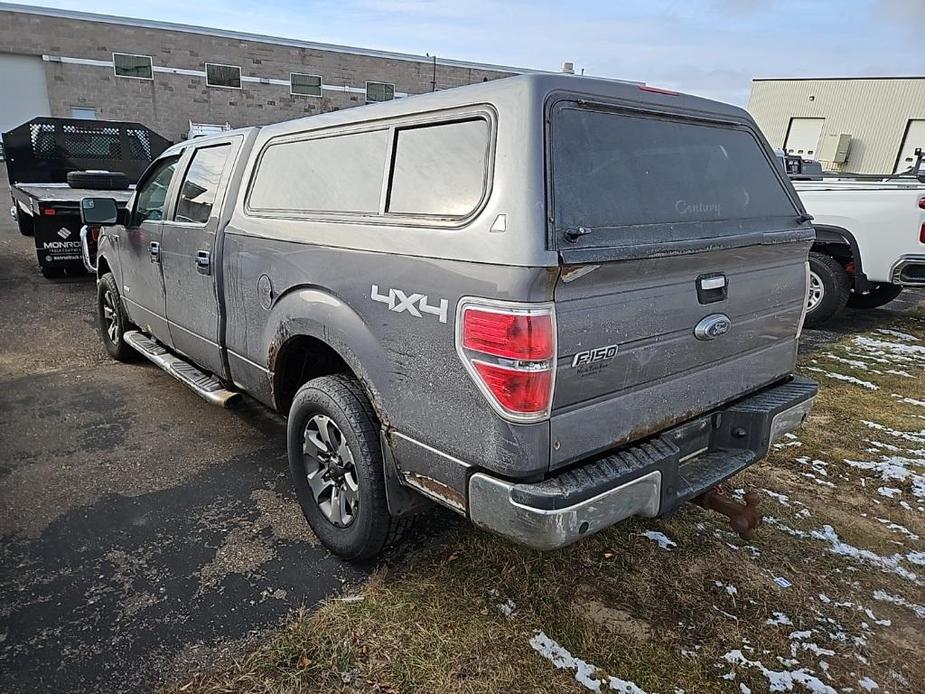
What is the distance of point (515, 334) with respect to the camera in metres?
1.94

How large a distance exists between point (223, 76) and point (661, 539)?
3153cm

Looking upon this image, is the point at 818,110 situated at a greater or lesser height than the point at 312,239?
greater

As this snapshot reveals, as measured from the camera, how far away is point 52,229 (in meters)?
8.34

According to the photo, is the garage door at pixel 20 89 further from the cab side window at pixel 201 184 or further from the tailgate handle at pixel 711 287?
the tailgate handle at pixel 711 287

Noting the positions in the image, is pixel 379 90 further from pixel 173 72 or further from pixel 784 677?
pixel 784 677

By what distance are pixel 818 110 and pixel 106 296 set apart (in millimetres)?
36047

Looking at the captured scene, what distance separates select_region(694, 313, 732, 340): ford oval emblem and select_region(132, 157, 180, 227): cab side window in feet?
11.6

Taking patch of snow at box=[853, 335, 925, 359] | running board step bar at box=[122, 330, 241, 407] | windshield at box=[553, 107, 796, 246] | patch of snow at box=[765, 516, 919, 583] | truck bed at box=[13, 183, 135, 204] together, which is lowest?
patch of snow at box=[765, 516, 919, 583]

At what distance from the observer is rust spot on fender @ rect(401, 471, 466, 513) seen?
2.24 meters

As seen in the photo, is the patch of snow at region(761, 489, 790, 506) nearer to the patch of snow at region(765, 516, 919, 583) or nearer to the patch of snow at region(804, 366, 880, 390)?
the patch of snow at region(765, 516, 919, 583)

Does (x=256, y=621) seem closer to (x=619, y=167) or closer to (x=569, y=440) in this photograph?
(x=569, y=440)

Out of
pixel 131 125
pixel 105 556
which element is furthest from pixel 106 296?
pixel 131 125

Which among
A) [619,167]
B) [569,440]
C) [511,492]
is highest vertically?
[619,167]

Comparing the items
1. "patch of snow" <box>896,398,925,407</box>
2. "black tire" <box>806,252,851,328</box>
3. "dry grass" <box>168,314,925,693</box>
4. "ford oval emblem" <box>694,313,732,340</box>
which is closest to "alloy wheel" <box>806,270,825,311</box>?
"black tire" <box>806,252,851,328</box>
